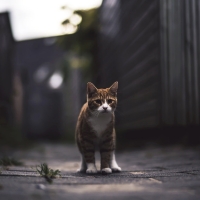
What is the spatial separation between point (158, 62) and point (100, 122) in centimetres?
292

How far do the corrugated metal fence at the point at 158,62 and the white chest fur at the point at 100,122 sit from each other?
2455 millimetres

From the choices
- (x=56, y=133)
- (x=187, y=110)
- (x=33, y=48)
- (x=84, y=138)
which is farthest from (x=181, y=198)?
(x=33, y=48)

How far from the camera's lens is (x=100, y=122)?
3186 mm

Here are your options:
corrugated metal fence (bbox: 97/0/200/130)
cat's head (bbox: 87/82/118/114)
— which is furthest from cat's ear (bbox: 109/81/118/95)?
corrugated metal fence (bbox: 97/0/200/130)

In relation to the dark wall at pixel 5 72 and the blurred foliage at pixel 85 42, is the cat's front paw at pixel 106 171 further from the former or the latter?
the blurred foliage at pixel 85 42

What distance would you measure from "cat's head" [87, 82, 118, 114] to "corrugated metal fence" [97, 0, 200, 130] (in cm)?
233

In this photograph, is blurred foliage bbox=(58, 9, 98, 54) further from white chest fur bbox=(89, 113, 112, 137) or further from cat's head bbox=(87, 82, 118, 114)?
white chest fur bbox=(89, 113, 112, 137)

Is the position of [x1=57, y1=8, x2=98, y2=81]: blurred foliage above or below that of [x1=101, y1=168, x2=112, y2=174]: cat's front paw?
above

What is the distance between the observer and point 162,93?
5773mm

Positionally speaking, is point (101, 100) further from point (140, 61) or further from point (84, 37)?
point (84, 37)

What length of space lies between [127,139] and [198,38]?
14.4ft

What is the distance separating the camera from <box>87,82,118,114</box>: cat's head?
125 inches

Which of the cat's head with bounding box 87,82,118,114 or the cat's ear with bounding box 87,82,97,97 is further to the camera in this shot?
the cat's ear with bounding box 87,82,97,97

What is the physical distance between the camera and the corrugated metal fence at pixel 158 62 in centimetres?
533
